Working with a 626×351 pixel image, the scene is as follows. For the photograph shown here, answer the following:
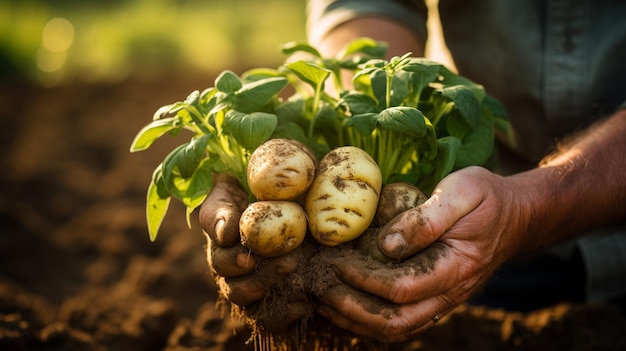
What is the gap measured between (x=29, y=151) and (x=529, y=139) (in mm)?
4463

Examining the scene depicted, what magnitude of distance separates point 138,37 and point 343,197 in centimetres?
823

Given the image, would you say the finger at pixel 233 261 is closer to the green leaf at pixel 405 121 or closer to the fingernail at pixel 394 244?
the fingernail at pixel 394 244

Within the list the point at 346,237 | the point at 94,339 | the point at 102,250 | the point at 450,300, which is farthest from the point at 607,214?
the point at 102,250

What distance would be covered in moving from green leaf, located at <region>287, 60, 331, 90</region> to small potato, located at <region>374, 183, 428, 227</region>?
382mm

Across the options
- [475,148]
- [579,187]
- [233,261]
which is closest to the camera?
[233,261]

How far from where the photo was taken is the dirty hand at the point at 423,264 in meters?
1.70

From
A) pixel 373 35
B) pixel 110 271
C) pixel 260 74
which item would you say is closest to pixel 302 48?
pixel 260 74

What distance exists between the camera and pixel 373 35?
276cm

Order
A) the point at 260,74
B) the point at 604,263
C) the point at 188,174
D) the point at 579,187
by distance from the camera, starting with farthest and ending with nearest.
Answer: the point at 604,263 < the point at 260,74 < the point at 579,187 < the point at 188,174

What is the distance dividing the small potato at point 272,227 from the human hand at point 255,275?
42 millimetres

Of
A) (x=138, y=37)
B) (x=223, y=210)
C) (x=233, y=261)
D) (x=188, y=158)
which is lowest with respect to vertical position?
(x=138, y=37)

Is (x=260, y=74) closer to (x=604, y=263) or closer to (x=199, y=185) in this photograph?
(x=199, y=185)

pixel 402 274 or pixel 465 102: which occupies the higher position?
pixel 465 102

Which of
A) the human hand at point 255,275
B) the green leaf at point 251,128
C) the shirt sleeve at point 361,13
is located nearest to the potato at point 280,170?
the green leaf at point 251,128
